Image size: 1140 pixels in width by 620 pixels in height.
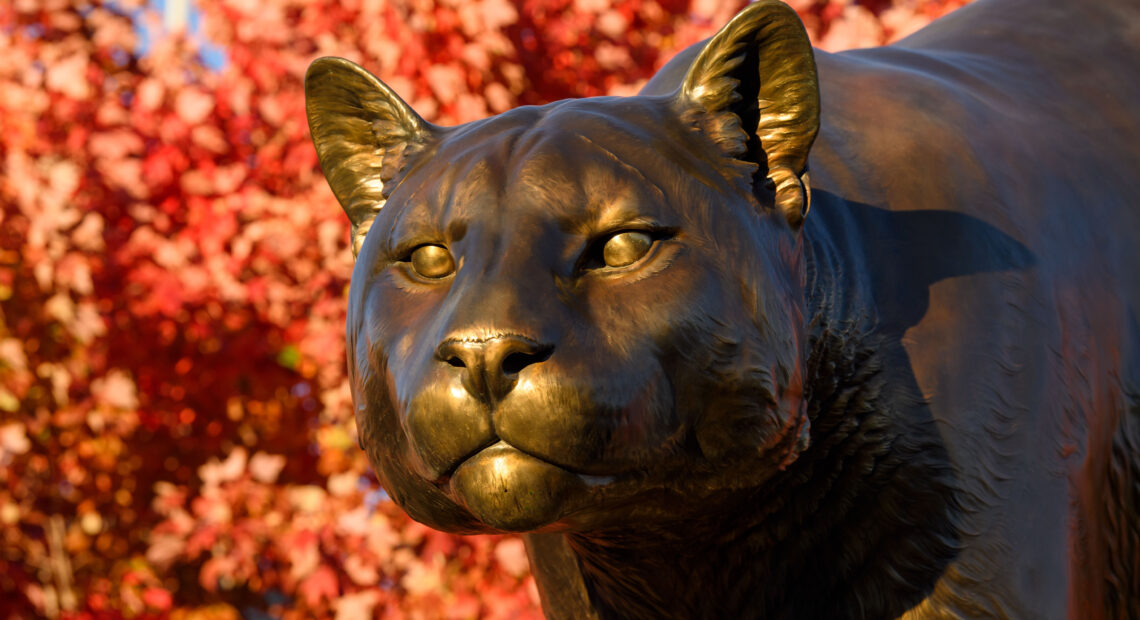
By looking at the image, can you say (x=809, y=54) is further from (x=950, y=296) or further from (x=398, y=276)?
(x=398, y=276)

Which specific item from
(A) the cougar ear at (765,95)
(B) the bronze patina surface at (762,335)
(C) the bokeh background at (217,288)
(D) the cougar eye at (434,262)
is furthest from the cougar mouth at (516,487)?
(C) the bokeh background at (217,288)

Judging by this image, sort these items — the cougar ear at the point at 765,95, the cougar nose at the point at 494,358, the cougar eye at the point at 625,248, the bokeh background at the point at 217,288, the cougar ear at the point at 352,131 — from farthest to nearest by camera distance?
the bokeh background at the point at 217,288
the cougar ear at the point at 352,131
the cougar ear at the point at 765,95
the cougar eye at the point at 625,248
the cougar nose at the point at 494,358

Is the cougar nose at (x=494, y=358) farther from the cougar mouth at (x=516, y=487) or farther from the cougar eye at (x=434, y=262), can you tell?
the cougar eye at (x=434, y=262)

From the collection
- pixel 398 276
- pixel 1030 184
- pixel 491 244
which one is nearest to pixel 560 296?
pixel 491 244

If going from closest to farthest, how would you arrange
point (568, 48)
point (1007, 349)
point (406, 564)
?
point (1007, 349) < point (406, 564) < point (568, 48)

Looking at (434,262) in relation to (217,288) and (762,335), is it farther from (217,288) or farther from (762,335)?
(217,288)

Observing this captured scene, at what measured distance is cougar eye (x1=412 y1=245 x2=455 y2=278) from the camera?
1.57m

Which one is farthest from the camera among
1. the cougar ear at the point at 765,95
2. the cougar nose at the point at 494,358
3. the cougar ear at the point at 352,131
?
the cougar ear at the point at 352,131

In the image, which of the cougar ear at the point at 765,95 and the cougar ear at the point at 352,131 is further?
the cougar ear at the point at 352,131

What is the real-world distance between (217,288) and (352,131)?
2.71 meters

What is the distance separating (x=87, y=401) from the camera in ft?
15.8

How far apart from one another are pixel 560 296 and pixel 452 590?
304cm

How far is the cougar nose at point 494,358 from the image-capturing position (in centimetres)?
137

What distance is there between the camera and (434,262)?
1.58 m
